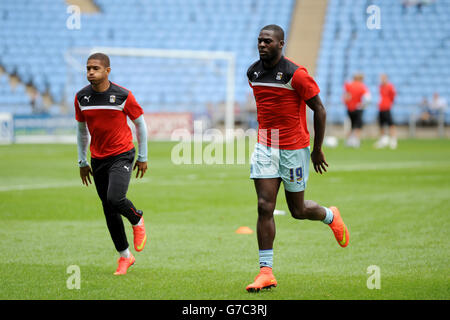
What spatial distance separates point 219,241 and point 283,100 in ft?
8.62

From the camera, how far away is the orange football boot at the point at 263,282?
17.6ft

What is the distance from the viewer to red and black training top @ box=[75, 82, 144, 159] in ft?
20.3

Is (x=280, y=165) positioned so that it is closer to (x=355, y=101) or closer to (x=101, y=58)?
(x=101, y=58)

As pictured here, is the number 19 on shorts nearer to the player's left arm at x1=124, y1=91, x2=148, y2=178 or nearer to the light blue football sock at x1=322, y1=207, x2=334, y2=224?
Result: the light blue football sock at x1=322, y1=207, x2=334, y2=224

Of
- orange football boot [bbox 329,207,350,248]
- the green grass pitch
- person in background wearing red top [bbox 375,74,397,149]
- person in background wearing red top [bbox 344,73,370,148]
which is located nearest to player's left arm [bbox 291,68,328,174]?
orange football boot [bbox 329,207,350,248]

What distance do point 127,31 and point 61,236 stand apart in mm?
29062

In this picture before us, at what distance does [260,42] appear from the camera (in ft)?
18.3

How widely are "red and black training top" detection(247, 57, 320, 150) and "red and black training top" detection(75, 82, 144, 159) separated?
1.23m

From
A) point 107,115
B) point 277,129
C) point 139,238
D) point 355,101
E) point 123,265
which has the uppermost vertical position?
point 107,115

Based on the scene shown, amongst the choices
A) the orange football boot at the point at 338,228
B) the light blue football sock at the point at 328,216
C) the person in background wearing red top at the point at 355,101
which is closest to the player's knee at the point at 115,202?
the light blue football sock at the point at 328,216

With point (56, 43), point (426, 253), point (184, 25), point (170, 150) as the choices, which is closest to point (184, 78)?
point (184, 25)

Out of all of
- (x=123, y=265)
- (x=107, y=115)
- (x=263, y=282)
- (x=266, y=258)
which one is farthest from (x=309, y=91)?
(x=123, y=265)

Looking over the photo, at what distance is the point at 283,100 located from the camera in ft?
18.8

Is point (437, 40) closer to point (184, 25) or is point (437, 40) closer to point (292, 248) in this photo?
point (184, 25)
